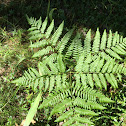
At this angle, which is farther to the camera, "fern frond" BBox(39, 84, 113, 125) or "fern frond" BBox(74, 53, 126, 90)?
"fern frond" BBox(74, 53, 126, 90)

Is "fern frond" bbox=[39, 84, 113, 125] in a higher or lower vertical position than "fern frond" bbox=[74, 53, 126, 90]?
lower

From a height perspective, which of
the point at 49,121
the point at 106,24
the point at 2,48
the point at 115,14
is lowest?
the point at 49,121

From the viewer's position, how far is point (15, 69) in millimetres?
3037

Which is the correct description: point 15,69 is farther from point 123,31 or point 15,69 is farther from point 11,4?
point 123,31

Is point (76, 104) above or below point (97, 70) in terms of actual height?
below

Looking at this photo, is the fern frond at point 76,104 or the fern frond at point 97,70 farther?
the fern frond at point 97,70

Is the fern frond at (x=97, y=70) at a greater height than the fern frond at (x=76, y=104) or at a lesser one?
greater

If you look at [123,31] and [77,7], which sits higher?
[77,7]

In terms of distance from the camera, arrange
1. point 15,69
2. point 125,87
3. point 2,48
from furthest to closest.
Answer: point 2,48, point 15,69, point 125,87

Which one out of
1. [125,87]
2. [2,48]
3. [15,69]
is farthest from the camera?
[2,48]

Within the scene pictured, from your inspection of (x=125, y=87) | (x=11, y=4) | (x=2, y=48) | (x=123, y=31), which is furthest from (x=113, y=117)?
(x=11, y=4)

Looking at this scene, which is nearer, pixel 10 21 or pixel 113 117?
pixel 113 117

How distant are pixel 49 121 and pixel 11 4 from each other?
297cm

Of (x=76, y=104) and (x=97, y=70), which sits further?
(x=97, y=70)
